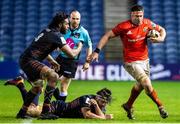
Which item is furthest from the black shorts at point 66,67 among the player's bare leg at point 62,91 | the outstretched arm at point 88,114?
the outstretched arm at point 88,114

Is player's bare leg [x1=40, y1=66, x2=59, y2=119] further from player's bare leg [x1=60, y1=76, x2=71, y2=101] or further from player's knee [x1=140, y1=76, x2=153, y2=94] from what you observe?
player's bare leg [x1=60, y1=76, x2=71, y2=101]

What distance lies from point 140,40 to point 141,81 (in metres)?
0.85

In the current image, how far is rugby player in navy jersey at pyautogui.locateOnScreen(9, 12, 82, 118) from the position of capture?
12.2 meters

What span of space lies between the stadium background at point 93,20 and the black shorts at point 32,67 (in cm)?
1797

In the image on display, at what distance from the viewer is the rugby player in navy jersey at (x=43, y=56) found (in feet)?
40.0

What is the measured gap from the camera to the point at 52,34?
1224 centimetres

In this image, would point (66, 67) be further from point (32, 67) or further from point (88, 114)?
point (32, 67)

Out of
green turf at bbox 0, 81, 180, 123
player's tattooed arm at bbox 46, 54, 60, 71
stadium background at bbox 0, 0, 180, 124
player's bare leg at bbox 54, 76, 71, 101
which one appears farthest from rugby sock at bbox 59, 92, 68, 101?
stadium background at bbox 0, 0, 180, 124

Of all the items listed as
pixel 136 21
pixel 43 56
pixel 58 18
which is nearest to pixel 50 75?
pixel 43 56

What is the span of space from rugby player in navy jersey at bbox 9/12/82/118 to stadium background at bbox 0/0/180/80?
58.9 ft

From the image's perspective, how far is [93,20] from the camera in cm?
3234

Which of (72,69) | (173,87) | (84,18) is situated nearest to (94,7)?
(84,18)

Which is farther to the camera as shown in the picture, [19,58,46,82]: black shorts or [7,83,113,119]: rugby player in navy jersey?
[7,83,113,119]: rugby player in navy jersey

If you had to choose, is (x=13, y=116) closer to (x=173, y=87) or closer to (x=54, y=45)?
(x=54, y=45)
